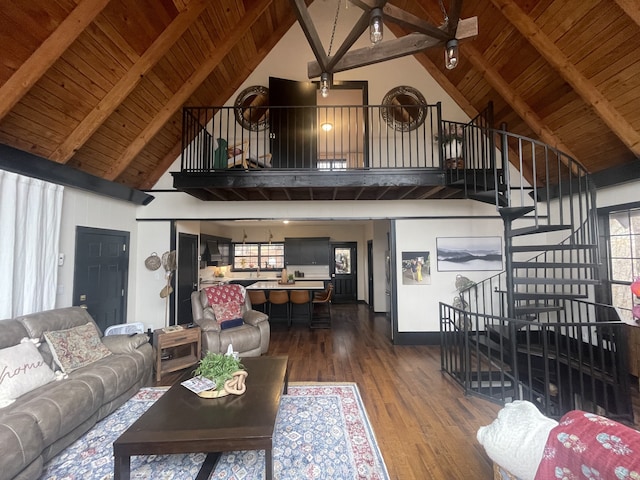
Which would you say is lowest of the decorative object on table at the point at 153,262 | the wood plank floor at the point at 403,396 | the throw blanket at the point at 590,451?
the wood plank floor at the point at 403,396

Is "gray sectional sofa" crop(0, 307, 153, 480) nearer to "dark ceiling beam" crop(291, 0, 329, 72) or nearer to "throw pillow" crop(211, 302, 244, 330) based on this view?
"throw pillow" crop(211, 302, 244, 330)

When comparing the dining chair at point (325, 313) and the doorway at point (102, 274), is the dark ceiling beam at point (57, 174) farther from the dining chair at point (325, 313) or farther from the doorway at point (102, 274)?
the dining chair at point (325, 313)

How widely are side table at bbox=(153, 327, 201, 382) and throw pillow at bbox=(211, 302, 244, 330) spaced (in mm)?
382

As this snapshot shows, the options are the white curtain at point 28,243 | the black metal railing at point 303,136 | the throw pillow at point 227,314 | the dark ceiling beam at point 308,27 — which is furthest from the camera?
the black metal railing at point 303,136

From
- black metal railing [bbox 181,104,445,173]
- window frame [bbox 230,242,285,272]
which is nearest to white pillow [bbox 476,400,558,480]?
black metal railing [bbox 181,104,445,173]

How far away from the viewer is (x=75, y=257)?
384 cm

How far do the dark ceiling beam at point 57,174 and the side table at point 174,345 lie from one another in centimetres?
215

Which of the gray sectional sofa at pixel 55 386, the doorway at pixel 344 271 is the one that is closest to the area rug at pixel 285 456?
the gray sectional sofa at pixel 55 386

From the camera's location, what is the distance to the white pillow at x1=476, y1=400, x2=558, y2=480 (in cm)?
137

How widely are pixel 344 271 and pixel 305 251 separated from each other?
141 cm

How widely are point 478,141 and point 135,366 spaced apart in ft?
19.0

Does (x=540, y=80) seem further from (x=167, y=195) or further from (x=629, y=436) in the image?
(x=167, y=195)

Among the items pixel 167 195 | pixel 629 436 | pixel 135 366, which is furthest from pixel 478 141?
pixel 135 366

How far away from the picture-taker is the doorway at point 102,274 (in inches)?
154
